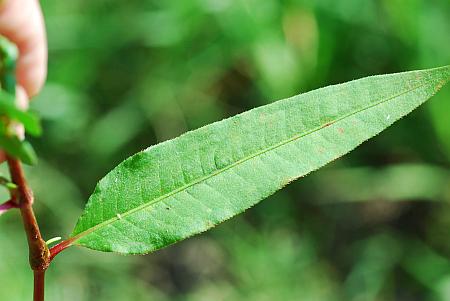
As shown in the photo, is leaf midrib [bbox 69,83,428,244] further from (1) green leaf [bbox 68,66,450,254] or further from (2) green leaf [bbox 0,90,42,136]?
(2) green leaf [bbox 0,90,42,136]

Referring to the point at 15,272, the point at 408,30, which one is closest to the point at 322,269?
the point at 408,30

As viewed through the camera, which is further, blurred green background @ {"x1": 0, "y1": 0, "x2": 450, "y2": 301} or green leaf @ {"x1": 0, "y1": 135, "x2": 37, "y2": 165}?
blurred green background @ {"x1": 0, "y1": 0, "x2": 450, "y2": 301}

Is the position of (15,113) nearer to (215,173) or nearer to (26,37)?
(215,173)

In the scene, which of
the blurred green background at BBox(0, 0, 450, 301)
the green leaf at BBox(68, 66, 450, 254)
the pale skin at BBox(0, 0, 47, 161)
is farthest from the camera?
the blurred green background at BBox(0, 0, 450, 301)

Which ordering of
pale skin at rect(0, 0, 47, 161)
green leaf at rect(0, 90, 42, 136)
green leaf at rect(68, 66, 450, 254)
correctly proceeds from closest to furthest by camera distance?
green leaf at rect(0, 90, 42, 136)
green leaf at rect(68, 66, 450, 254)
pale skin at rect(0, 0, 47, 161)

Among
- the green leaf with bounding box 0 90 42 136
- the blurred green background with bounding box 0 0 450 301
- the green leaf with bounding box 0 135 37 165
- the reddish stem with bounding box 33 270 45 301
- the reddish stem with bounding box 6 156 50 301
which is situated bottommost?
the blurred green background with bounding box 0 0 450 301

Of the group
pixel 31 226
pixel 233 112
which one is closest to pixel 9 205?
pixel 31 226

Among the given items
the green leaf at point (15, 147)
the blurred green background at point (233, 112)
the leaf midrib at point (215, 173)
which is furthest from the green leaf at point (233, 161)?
the blurred green background at point (233, 112)

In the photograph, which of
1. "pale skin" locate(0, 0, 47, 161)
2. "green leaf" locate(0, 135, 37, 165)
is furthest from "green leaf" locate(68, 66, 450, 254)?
"pale skin" locate(0, 0, 47, 161)
